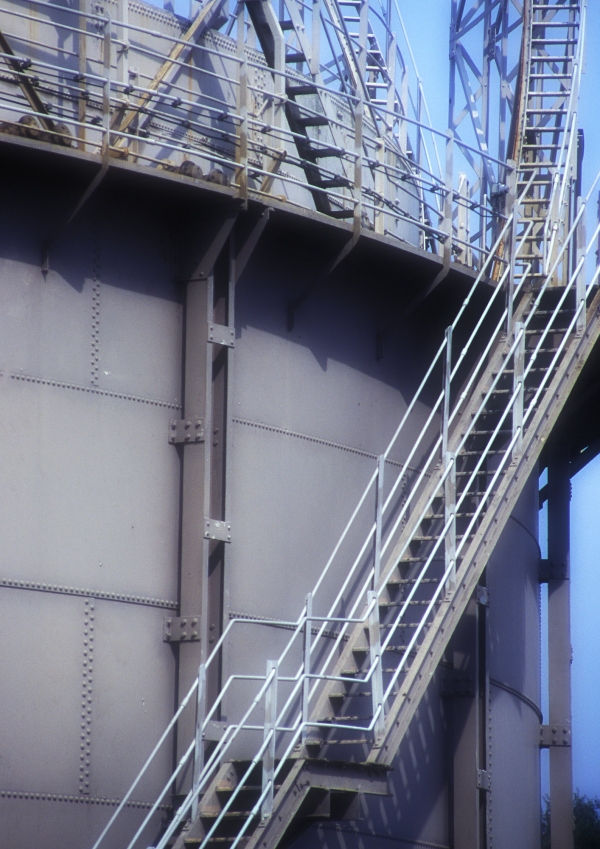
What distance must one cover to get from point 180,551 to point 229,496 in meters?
0.65

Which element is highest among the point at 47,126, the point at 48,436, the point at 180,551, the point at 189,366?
the point at 47,126

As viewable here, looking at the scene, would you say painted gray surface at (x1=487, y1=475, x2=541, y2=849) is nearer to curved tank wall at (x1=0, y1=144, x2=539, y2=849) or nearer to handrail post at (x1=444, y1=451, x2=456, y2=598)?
curved tank wall at (x1=0, y1=144, x2=539, y2=849)

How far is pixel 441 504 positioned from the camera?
12984 mm

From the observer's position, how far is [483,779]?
45.1 ft

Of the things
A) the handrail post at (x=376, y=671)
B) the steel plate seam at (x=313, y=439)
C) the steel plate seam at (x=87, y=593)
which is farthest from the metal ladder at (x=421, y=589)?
the steel plate seam at (x=87, y=593)

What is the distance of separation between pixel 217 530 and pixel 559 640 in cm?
758

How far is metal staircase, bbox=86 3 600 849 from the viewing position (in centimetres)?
1041

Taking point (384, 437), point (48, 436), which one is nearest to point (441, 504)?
point (384, 437)

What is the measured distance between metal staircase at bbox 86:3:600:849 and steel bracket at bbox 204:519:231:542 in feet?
2.82

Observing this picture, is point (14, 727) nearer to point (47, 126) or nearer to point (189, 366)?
point (189, 366)

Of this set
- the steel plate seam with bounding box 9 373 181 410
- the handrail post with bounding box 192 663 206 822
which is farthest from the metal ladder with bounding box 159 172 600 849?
the steel plate seam with bounding box 9 373 181 410

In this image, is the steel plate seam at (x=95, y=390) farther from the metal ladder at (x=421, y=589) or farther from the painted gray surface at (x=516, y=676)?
the painted gray surface at (x=516, y=676)

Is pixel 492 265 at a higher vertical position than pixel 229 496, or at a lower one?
higher

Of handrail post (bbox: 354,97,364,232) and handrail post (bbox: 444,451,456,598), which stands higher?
handrail post (bbox: 354,97,364,232)
